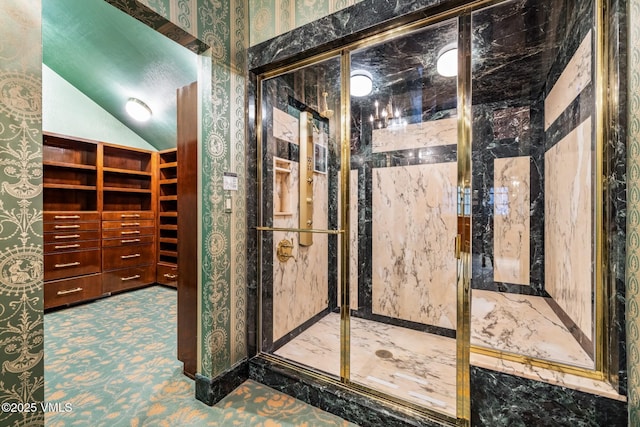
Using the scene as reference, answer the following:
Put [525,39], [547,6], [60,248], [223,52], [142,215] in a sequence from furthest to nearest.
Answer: [142,215] → [60,248] → [525,39] → [223,52] → [547,6]

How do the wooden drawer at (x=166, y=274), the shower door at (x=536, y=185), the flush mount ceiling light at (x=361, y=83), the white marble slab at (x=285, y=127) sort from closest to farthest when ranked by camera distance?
the shower door at (x=536, y=185) < the white marble slab at (x=285, y=127) < the flush mount ceiling light at (x=361, y=83) < the wooden drawer at (x=166, y=274)

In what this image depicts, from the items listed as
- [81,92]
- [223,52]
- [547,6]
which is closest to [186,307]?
[223,52]

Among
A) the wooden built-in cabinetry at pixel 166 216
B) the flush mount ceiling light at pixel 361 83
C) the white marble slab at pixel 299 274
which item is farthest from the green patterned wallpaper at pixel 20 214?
the wooden built-in cabinetry at pixel 166 216

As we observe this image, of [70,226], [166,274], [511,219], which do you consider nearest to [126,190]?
[70,226]

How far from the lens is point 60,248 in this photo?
3.11m

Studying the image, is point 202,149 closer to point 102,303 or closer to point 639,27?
point 639,27

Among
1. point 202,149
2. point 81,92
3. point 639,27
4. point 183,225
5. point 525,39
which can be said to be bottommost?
point 183,225

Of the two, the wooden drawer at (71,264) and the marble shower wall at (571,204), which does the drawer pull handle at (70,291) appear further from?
the marble shower wall at (571,204)

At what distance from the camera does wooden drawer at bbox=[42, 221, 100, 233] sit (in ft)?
9.97

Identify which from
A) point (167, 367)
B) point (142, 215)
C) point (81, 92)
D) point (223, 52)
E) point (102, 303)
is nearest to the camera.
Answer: point (223, 52)

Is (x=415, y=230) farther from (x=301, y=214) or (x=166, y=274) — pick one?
(x=166, y=274)

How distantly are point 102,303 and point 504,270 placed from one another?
450 centimetres

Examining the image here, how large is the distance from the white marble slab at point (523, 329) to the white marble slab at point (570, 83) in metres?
1.34

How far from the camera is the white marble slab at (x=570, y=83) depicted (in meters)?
1.33
